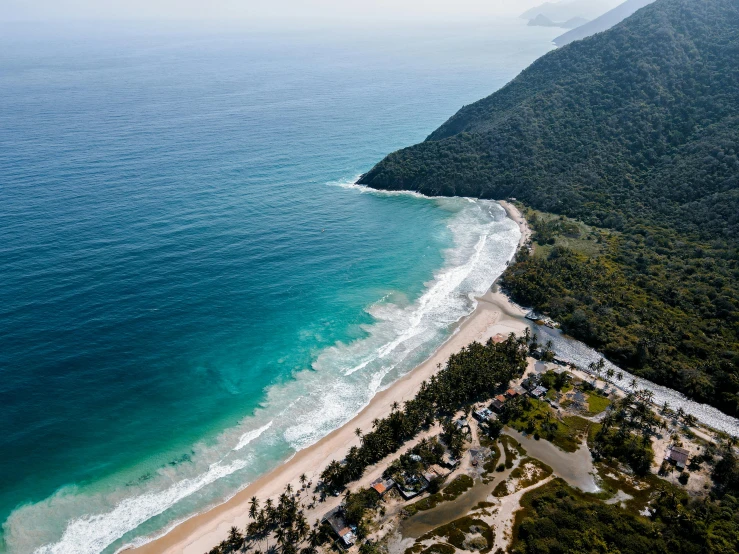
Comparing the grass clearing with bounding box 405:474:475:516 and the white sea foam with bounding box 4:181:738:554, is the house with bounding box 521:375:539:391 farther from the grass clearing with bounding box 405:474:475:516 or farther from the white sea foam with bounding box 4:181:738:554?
the grass clearing with bounding box 405:474:475:516

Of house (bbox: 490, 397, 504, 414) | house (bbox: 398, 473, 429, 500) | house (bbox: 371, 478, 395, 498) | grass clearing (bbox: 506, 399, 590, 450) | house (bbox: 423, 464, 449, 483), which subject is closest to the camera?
house (bbox: 398, 473, 429, 500)

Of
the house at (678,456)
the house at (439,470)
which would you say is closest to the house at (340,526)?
the house at (439,470)

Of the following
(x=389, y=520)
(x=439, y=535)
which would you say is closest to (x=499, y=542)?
(x=439, y=535)

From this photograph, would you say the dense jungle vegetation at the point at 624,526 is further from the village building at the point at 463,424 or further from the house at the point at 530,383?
the house at the point at 530,383

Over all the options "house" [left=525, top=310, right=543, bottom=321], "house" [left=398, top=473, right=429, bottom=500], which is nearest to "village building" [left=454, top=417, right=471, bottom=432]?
"house" [left=398, top=473, right=429, bottom=500]

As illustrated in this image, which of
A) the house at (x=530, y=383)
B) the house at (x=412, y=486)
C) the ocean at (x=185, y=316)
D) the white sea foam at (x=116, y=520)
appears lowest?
the house at (x=412, y=486)

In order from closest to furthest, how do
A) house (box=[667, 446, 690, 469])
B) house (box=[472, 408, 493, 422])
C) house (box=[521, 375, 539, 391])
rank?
house (box=[667, 446, 690, 469]) < house (box=[472, 408, 493, 422]) < house (box=[521, 375, 539, 391])
